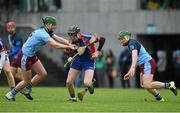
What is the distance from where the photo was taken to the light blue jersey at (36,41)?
21.4 m

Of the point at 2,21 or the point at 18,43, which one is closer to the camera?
the point at 18,43

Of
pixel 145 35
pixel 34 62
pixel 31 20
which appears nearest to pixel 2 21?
pixel 31 20

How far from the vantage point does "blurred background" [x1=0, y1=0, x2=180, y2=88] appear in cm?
3894

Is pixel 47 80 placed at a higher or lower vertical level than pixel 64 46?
lower

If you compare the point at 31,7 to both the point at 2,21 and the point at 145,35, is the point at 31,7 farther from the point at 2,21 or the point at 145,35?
the point at 145,35

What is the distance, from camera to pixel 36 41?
21.7 metres

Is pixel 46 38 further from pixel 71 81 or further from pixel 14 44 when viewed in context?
pixel 14 44

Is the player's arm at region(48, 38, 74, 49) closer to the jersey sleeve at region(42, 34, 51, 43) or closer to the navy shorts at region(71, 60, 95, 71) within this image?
the jersey sleeve at region(42, 34, 51, 43)

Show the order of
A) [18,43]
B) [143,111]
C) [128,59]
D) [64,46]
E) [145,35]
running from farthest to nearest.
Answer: [145,35] < [128,59] < [18,43] < [64,46] < [143,111]

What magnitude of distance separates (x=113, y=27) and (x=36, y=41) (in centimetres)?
1898

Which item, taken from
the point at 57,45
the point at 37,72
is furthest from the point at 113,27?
the point at 57,45

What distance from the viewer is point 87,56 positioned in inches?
880

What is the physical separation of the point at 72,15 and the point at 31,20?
2.21m

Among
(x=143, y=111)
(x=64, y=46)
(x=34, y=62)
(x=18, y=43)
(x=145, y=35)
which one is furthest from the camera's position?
(x=145, y=35)
